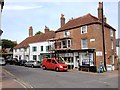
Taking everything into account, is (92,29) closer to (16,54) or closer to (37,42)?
(37,42)

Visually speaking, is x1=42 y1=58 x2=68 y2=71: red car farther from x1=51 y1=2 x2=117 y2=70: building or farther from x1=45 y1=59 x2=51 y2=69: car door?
x1=51 y1=2 x2=117 y2=70: building

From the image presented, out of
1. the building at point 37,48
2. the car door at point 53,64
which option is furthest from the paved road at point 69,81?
the building at point 37,48

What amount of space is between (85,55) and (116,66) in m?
6.40

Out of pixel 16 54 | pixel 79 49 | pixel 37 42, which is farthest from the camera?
pixel 16 54

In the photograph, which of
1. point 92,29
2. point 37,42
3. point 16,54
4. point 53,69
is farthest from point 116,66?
point 16,54

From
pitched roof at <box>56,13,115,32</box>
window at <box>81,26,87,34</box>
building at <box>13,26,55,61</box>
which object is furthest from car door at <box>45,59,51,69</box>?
building at <box>13,26,55,61</box>

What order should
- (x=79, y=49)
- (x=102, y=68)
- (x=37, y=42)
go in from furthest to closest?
1. (x=37, y=42)
2. (x=79, y=49)
3. (x=102, y=68)

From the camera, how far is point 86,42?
3806 centimetres

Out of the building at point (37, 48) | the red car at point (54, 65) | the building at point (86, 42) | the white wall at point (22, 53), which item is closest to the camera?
the red car at point (54, 65)

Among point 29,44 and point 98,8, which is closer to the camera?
point 98,8

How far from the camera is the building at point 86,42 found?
119 feet

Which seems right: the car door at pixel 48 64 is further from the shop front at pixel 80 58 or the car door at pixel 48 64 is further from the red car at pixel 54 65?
the shop front at pixel 80 58

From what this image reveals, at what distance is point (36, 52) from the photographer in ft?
178

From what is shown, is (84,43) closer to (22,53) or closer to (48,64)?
(48,64)
